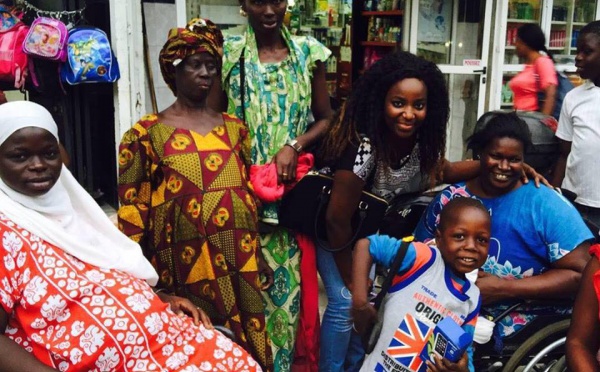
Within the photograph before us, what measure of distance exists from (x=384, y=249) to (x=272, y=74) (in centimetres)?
90

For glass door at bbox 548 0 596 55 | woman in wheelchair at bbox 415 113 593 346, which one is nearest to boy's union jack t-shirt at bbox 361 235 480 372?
woman in wheelchair at bbox 415 113 593 346

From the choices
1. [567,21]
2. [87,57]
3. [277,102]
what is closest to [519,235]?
[277,102]

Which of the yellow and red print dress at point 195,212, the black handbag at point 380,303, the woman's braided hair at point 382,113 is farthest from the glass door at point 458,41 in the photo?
the black handbag at point 380,303

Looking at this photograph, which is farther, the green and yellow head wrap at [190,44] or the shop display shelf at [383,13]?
the shop display shelf at [383,13]

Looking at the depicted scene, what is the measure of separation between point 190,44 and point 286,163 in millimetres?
609

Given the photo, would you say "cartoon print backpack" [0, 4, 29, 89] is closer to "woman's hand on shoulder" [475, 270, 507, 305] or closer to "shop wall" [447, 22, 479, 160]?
"woman's hand on shoulder" [475, 270, 507, 305]

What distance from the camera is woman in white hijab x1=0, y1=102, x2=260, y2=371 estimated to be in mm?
1721

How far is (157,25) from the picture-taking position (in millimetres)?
4641

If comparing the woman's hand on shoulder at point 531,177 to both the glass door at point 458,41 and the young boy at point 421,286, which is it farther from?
the glass door at point 458,41

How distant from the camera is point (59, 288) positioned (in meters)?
1.76

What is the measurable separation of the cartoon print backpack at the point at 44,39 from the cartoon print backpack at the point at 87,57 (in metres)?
0.09

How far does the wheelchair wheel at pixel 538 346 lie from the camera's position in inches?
97.7

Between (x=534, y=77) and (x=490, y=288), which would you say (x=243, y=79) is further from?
(x=534, y=77)

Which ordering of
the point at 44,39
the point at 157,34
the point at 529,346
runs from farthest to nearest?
the point at 157,34 < the point at 44,39 < the point at 529,346
